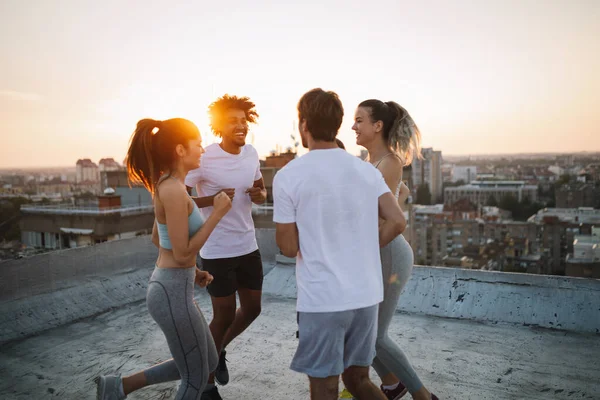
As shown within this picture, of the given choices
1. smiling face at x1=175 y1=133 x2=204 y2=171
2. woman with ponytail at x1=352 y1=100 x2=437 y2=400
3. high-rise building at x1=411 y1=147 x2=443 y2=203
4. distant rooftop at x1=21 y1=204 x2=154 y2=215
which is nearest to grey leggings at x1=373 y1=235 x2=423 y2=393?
woman with ponytail at x1=352 y1=100 x2=437 y2=400

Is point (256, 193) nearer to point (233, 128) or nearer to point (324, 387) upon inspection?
point (233, 128)

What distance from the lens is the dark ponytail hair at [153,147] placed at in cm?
214

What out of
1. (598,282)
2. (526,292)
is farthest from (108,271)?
(598,282)

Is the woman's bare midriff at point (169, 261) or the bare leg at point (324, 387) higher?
the woman's bare midriff at point (169, 261)

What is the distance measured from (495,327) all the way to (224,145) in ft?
9.70

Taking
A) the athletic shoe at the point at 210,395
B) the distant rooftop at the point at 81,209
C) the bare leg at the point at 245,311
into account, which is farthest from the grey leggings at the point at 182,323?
the distant rooftop at the point at 81,209

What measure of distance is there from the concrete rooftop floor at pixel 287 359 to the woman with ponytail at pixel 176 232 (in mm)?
984

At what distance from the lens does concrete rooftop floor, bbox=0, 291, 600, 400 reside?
2996mm

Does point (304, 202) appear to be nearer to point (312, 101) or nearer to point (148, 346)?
point (312, 101)

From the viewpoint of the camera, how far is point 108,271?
5336 millimetres

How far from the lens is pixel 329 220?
68.0 inches

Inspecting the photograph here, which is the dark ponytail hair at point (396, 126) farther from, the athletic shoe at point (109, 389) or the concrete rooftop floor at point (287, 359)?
the athletic shoe at point (109, 389)

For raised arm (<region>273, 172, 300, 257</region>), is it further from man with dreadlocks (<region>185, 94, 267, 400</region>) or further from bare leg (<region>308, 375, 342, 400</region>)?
man with dreadlocks (<region>185, 94, 267, 400</region>)

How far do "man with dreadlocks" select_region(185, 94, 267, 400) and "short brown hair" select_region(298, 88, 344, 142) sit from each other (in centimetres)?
116
